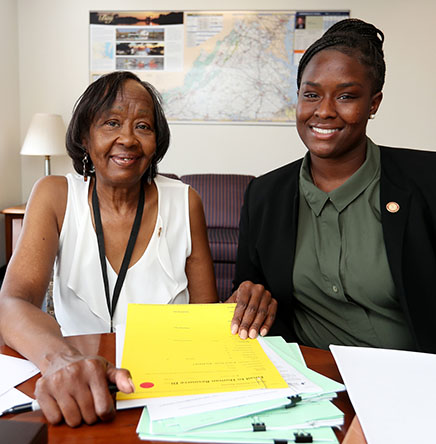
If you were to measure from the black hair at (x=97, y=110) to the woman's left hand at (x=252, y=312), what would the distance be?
2.37 ft

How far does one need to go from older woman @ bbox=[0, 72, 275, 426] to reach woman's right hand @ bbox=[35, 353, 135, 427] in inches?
22.8

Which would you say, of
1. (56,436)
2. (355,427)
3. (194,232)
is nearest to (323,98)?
(194,232)

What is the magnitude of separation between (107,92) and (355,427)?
121cm

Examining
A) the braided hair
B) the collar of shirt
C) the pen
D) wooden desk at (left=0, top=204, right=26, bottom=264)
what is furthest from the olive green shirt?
wooden desk at (left=0, top=204, right=26, bottom=264)

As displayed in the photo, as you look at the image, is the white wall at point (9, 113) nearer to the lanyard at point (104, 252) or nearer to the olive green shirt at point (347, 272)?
the lanyard at point (104, 252)

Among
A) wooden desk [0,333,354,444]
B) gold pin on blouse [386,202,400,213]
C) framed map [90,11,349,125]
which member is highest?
framed map [90,11,349,125]

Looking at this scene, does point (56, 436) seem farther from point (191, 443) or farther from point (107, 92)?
point (107, 92)

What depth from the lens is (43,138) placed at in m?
4.08

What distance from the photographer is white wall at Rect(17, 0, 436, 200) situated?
4316 mm

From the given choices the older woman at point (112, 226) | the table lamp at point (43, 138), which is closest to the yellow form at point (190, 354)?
the older woman at point (112, 226)

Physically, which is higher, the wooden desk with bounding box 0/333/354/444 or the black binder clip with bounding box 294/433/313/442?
the black binder clip with bounding box 294/433/313/442

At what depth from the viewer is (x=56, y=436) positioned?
2.08 feet

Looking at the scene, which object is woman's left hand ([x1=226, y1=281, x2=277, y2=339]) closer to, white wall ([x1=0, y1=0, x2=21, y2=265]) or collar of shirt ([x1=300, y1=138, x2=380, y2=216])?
collar of shirt ([x1=300, y1=138, x2=380, y2=216])

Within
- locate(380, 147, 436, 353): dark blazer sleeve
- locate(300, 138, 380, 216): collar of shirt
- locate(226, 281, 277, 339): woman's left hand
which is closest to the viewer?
locate(226, 281, 277, 339): woman's left hand
